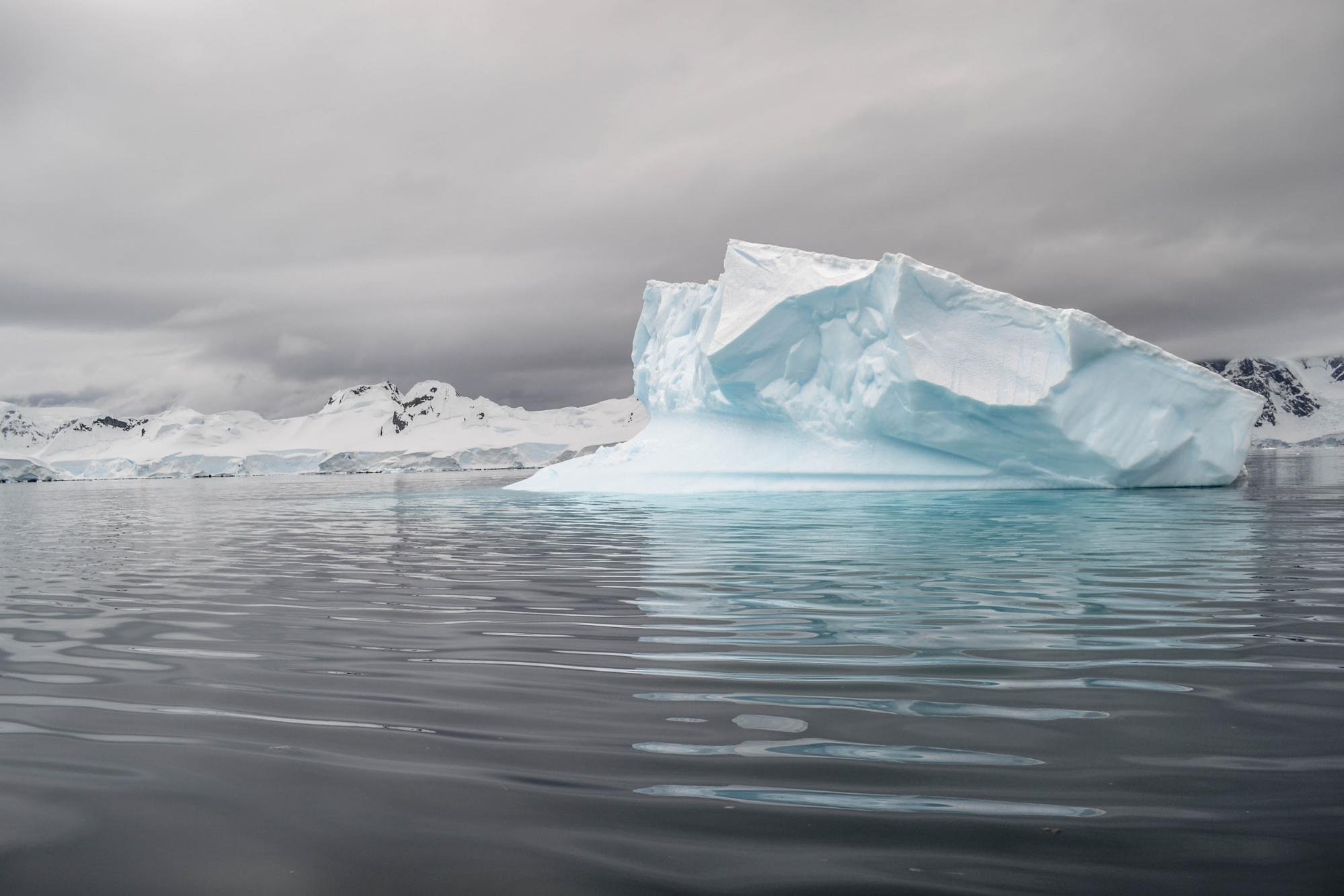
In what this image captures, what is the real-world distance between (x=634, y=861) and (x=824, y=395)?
22.2 metres

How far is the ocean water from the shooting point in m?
2.17

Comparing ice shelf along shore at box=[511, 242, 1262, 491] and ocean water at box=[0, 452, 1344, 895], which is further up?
ice shelf along shore at box=[511, 242, 1262, 491]

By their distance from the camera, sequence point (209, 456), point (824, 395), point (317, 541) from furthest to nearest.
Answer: point (209, 456), point (824, 395), point (317, 541)

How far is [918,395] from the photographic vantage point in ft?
69.7

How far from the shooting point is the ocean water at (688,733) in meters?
2.17

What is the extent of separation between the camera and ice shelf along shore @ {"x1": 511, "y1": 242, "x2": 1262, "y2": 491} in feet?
68.8

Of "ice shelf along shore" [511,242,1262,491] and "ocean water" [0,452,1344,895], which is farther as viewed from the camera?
"ice shelf along shore" [511,242,1262,491]

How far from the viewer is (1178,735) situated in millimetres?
3031

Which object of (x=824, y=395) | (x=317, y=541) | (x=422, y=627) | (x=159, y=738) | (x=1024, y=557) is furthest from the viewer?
(x=824, y=395)

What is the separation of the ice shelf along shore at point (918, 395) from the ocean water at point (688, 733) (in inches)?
540

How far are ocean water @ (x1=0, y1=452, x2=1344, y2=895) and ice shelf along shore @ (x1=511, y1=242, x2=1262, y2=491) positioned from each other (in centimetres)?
1371

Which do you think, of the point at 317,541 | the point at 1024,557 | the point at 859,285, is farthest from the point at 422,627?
the point at 859,285

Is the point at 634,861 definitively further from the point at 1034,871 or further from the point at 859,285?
the point at 859,285

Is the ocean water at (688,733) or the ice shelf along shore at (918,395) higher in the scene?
the ice shelf along shore at (918,395)
